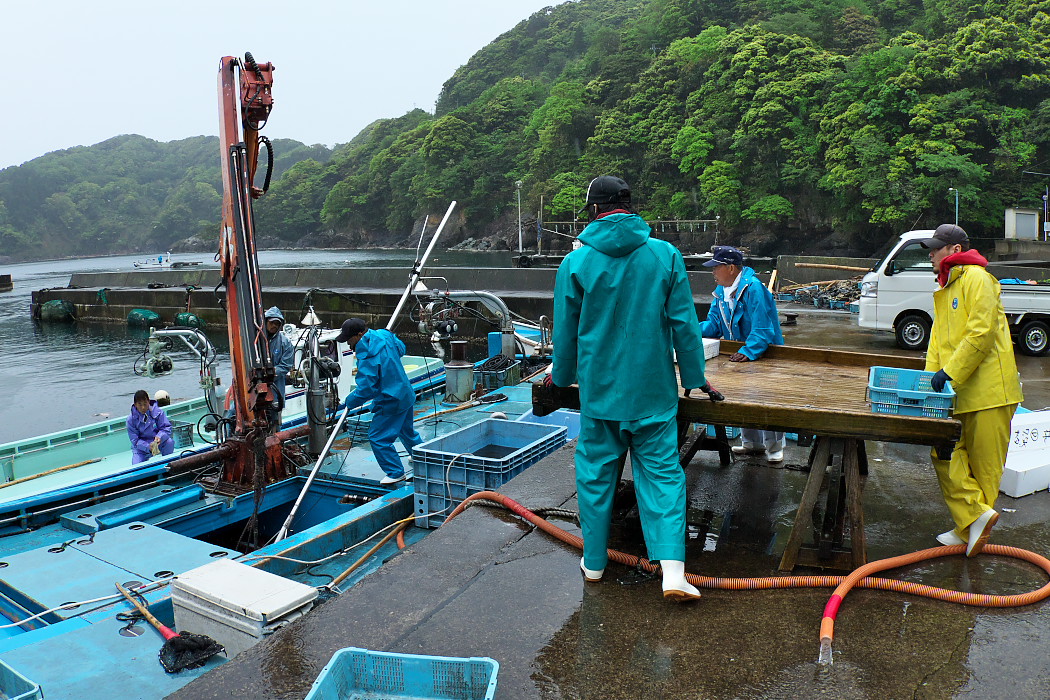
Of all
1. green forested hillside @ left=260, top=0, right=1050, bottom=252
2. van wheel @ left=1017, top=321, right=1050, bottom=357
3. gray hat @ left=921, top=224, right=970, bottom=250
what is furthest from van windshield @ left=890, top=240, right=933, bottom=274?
green forested hillside @ left=260, top=0, right=1050, bottom=252

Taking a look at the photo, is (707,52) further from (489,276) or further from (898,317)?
(898,317)

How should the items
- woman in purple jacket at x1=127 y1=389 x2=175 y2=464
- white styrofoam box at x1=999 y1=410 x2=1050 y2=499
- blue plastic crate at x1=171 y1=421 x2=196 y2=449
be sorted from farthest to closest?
blue plastic crate at x1=171 y1=421 x2=196 y2=449
woman in purple jacket at x1=127 y1=389 x2=175 y2=464
white styrofoam box at x1=999 y1=410 x2=1050 y2=499

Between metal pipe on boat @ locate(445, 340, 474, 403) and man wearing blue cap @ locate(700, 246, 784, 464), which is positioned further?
metal pipe on boat @ locate(445, 340, 474, 403)

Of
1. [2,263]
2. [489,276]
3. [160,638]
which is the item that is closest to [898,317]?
[160,638]

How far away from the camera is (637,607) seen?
3156 millimetres

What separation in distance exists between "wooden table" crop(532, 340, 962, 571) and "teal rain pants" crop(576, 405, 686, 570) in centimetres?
35

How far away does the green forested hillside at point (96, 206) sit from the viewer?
133500mm

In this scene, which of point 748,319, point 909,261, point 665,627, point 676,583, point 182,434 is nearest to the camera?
point 665,627

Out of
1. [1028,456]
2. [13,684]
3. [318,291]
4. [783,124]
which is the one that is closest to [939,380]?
[1028,456]

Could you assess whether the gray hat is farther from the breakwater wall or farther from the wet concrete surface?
the breakwater wall

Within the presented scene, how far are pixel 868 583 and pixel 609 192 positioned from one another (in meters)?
2.06

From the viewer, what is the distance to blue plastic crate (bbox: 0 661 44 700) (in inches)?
127

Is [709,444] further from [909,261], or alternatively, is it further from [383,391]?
[909,261]

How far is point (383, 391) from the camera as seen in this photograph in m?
6.88
